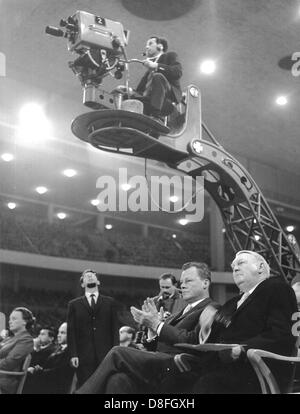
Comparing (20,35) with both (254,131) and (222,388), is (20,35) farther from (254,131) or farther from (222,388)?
(222,388)

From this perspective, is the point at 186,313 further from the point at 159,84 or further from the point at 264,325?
the point at 159,84

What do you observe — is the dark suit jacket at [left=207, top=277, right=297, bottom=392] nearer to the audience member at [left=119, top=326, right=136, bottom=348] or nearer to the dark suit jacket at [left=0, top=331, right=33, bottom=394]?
the dark suit jacket at [left=0, top=331, right=33, bottom=394]

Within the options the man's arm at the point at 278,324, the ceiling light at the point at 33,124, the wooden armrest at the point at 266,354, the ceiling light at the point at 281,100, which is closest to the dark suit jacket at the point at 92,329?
the man's arm at the point at 278,324

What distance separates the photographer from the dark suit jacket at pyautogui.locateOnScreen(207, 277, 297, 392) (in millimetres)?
2678

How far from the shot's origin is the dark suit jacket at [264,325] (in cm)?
268

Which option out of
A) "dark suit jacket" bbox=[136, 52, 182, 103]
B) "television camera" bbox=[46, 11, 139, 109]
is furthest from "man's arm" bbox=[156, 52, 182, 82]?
"television camera" bbox=[46, 11, 139, 109]

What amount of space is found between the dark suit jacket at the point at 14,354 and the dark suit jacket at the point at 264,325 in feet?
5.03

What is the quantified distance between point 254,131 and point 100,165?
2.52 metres

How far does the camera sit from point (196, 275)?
3.06 meters

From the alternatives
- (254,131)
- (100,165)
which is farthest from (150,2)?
(100,165)

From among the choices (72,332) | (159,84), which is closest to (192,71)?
(159,84)

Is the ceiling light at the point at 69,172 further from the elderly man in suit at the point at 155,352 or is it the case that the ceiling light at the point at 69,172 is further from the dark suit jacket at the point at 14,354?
the elderly man in suit at the point at 155,352

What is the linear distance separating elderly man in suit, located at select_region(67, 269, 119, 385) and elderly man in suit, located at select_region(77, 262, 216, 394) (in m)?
1.25

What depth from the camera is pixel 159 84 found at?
4.00 m
